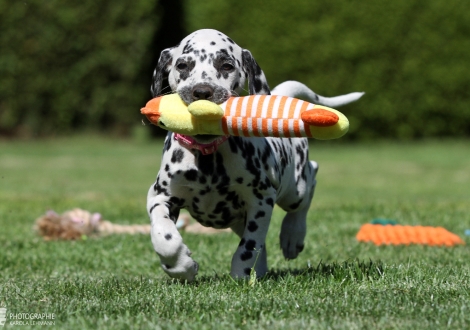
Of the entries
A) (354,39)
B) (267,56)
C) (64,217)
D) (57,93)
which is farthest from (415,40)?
(64,217)

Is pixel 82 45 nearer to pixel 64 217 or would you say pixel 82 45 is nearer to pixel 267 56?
pixel 267 56

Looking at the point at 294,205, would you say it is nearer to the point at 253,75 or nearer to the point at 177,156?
the point at 253,75

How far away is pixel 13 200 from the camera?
10.0 m

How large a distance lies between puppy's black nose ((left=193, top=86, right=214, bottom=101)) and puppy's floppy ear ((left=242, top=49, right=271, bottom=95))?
500 millimetres

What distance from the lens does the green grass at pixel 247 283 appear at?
3.29 meters

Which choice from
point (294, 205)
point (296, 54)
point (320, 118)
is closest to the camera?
point (320, 118)

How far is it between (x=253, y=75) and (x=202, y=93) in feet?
2.00

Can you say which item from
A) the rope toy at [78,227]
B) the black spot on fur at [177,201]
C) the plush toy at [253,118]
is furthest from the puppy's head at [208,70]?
the rope toy at [78,227]

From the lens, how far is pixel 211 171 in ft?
14.2

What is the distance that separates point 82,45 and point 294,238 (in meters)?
13.8

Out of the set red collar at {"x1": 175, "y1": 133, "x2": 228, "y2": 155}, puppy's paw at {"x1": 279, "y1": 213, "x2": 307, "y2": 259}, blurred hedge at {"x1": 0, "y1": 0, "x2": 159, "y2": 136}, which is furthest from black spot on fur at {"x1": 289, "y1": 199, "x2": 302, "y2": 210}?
blurred hedge at {"x1": 0, "y1": 0, "x2": 159, "y2": 136}

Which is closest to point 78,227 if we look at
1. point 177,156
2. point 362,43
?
point 177,156

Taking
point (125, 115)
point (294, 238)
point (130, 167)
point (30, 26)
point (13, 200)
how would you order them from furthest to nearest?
1. point (125, 115)
2. point (30, 26)
3. point (130, 167)
4. point (13, 200)
5. point (294, 238)

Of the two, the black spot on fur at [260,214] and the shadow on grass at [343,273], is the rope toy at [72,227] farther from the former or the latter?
the black spot on fur at [260,214]
